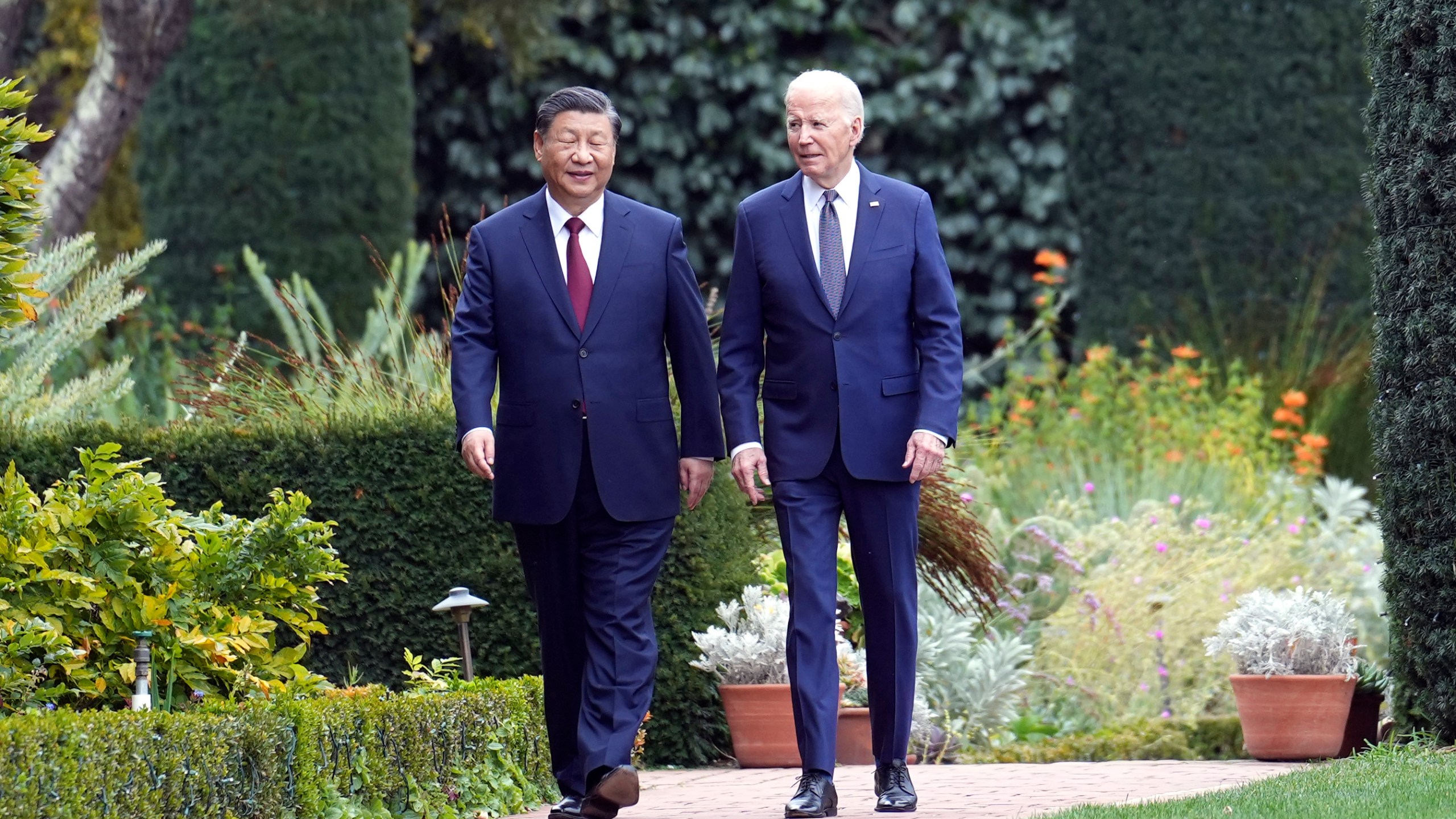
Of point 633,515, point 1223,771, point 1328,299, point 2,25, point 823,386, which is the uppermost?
point 2,25

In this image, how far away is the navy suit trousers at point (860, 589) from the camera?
4.44m

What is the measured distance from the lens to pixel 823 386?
4.57 meters

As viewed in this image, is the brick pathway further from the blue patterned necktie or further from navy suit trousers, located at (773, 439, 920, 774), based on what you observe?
the blue patterned necktie

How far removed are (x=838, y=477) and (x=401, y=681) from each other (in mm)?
2100

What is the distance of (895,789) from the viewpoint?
4.43 m

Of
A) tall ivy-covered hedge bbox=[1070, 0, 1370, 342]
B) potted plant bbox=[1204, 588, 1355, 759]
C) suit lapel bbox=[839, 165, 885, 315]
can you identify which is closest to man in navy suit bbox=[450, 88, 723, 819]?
suit lapel bbox=[839, 165, 885, 315]

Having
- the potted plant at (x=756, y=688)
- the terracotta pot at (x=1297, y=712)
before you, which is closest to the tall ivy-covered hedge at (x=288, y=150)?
the potted plant at (x=756, y=688)

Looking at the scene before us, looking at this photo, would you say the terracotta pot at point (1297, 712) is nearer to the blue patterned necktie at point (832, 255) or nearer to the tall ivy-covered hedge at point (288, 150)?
the blue patterned necktie at point (832, 255)

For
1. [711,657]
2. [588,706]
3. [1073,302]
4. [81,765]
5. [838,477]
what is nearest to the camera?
[81,765]

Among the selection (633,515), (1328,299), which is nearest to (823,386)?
(633,515)

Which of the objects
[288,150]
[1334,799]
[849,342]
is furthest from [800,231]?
[288,150]

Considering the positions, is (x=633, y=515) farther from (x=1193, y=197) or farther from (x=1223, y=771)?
(x=1193, y=197)

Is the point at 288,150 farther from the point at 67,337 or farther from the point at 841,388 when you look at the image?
the point at 841,388

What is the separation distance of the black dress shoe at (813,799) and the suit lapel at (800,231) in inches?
45.4
